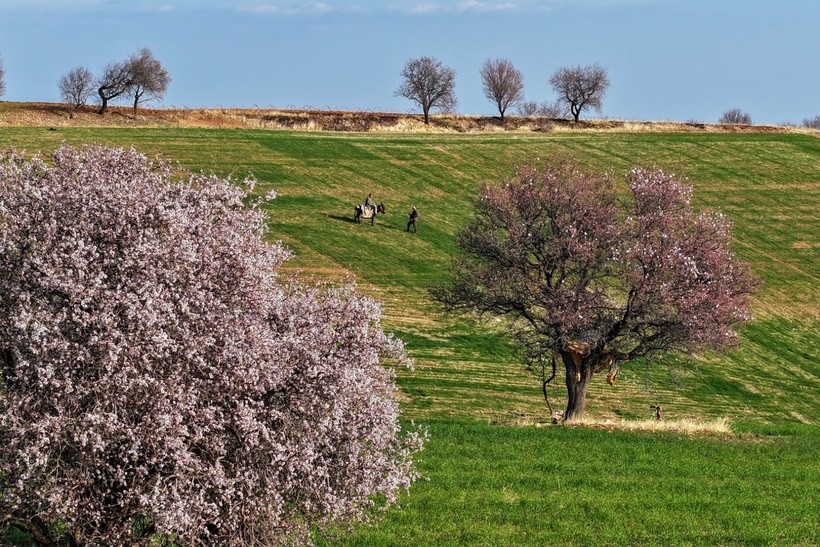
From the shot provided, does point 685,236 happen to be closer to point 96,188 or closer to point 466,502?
point 466,502

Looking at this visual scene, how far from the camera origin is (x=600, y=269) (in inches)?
1650

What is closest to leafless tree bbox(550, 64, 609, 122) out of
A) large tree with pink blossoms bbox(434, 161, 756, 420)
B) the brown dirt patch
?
the brown dirt patch

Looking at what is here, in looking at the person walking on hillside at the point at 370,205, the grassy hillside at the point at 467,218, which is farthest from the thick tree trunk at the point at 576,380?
the person walking on hillside at the point at 370,205

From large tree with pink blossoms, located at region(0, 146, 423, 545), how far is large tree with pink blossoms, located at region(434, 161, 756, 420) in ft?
70.2

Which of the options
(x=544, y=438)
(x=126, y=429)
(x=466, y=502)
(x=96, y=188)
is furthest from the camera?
(x=544, y=438)

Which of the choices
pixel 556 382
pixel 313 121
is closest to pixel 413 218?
pixel 556 382

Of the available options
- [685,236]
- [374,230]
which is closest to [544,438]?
[685,236]

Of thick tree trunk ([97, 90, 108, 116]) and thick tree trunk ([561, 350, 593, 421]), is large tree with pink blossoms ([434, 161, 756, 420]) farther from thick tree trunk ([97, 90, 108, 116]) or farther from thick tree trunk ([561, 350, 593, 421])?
thick tree trunk ([97, 90, 108, 116])

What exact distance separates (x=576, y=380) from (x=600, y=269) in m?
5.10

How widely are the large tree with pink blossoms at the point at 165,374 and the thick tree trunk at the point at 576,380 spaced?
77.2 feet

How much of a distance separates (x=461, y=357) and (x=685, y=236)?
1865 cm

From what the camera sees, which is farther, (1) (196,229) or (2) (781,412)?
(2) (781,412)

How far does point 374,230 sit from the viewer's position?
77750 millimetres

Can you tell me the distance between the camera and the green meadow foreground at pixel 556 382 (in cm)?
2852
